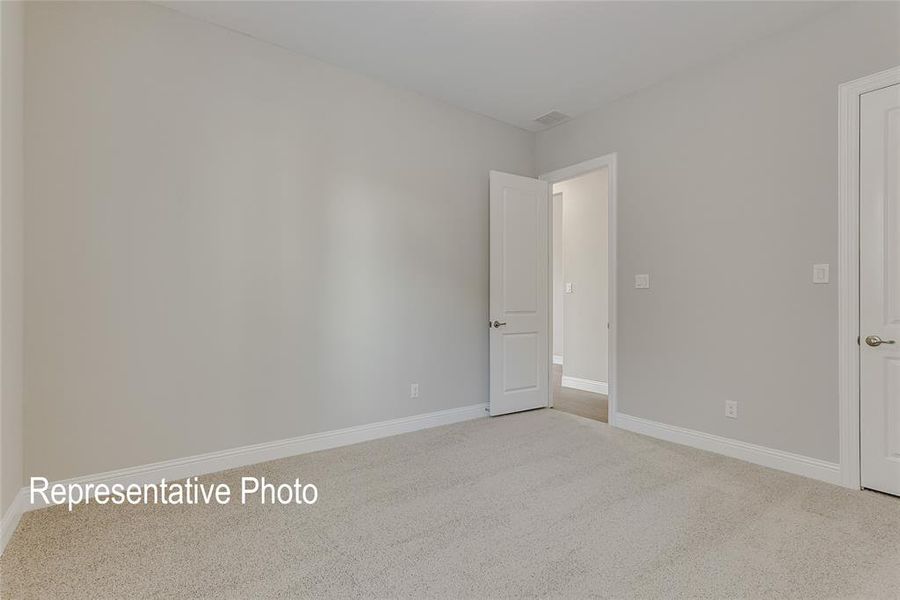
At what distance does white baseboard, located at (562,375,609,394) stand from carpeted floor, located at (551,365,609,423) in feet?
0.28

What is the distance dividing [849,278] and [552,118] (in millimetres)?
2728

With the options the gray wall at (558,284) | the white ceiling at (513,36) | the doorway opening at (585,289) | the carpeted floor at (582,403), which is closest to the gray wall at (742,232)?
the white ceiling at (513,36)

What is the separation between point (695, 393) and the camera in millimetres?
3387

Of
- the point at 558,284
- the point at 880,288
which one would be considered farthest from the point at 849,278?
the point at 558,284

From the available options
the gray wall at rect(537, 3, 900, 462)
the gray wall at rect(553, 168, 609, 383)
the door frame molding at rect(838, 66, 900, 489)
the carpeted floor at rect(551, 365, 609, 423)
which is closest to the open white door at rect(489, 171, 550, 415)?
the carpeted floor at rect(551, 365, 609, 423)

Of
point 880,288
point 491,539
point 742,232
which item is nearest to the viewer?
point 491,539

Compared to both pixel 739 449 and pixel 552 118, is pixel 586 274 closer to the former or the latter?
pixel 552 118

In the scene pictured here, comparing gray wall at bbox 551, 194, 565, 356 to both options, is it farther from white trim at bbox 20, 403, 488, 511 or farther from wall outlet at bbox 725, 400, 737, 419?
wall outlet at bbox 725, 400, 737, 419

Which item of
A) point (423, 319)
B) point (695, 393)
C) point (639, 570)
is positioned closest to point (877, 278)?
point (695, 393)

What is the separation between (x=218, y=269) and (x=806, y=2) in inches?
156

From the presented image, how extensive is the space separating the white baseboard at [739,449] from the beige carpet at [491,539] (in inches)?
4.8

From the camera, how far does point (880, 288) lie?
2.53 metres

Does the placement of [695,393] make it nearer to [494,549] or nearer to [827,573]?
[827,573]

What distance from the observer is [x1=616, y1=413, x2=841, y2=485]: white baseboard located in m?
2.73
